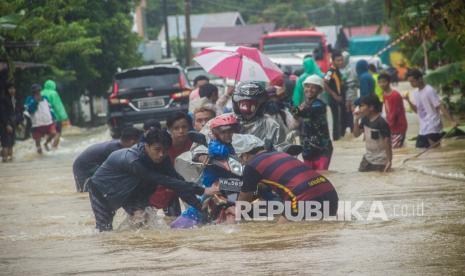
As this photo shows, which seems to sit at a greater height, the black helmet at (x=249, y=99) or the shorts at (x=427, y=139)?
the black helmet at (x=249, y=99)

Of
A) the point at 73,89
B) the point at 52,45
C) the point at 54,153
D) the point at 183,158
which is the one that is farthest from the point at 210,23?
the point at 183,158

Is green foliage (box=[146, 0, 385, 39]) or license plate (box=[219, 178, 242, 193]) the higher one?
license plate (box=[219, 178, 242, 193])

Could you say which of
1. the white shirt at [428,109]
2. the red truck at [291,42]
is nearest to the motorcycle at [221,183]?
the white shirt at [428,109]

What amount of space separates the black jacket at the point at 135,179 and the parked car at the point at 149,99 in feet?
46.3

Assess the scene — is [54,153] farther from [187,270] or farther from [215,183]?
[187,270]

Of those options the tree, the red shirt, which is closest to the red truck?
the tree

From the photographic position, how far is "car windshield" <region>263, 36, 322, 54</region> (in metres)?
39.9

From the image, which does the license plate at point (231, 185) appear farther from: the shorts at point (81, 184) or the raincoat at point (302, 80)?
the raincoat at point (302, 80)

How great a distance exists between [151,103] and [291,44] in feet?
52.3

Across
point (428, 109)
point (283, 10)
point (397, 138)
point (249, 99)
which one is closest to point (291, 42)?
point (397, 138)

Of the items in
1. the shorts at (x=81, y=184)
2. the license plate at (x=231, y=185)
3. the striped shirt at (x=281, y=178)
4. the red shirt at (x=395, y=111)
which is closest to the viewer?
the striped shirt at (x=281, y=178)

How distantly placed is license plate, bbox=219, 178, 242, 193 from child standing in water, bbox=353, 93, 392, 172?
436 centimetres

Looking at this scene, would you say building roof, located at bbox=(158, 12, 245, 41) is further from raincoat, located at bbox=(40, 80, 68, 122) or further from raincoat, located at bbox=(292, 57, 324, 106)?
raincoat, located at bbox=(292, 57, 324, 106)

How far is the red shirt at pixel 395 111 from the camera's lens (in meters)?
17.2
